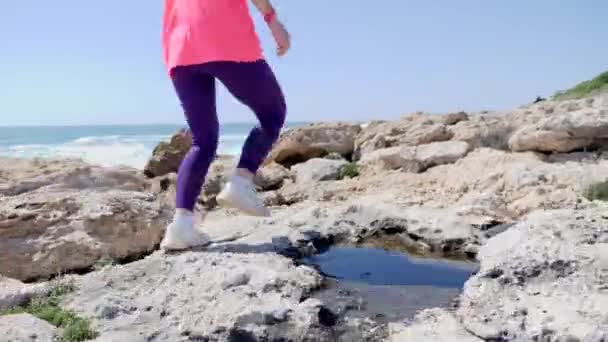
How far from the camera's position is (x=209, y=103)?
3688mm

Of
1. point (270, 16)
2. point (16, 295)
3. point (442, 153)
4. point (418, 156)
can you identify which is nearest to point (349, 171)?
point (418, 156)

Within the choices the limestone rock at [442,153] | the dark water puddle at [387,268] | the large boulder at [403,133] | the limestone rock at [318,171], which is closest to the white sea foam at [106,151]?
the large boulder at [403,133]

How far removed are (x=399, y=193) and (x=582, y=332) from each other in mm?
5532

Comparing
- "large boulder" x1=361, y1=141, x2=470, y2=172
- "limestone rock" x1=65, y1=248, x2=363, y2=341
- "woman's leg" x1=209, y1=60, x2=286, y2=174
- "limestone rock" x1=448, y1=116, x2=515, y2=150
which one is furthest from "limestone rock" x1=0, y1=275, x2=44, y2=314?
"limestone rock" x1=448, y1=116, x2=515, y2=150

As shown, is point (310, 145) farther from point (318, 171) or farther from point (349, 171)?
point (349, 171)

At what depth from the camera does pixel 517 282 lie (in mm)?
2801

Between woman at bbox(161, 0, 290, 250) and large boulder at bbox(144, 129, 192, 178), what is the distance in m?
8.12

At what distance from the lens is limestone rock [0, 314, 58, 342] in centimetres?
263

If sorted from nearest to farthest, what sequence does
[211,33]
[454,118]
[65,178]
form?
[211,33] < [65,178] < [454,118]

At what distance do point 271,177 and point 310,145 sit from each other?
203cm

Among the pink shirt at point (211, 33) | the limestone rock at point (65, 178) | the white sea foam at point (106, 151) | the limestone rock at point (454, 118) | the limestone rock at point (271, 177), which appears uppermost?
the pink shirt at point (211, 33)

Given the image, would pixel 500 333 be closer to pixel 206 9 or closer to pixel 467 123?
pixel 206 9

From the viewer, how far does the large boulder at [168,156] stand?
1184 cm

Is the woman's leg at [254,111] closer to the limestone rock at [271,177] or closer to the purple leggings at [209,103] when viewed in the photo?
the purple leggings at [209,103]
